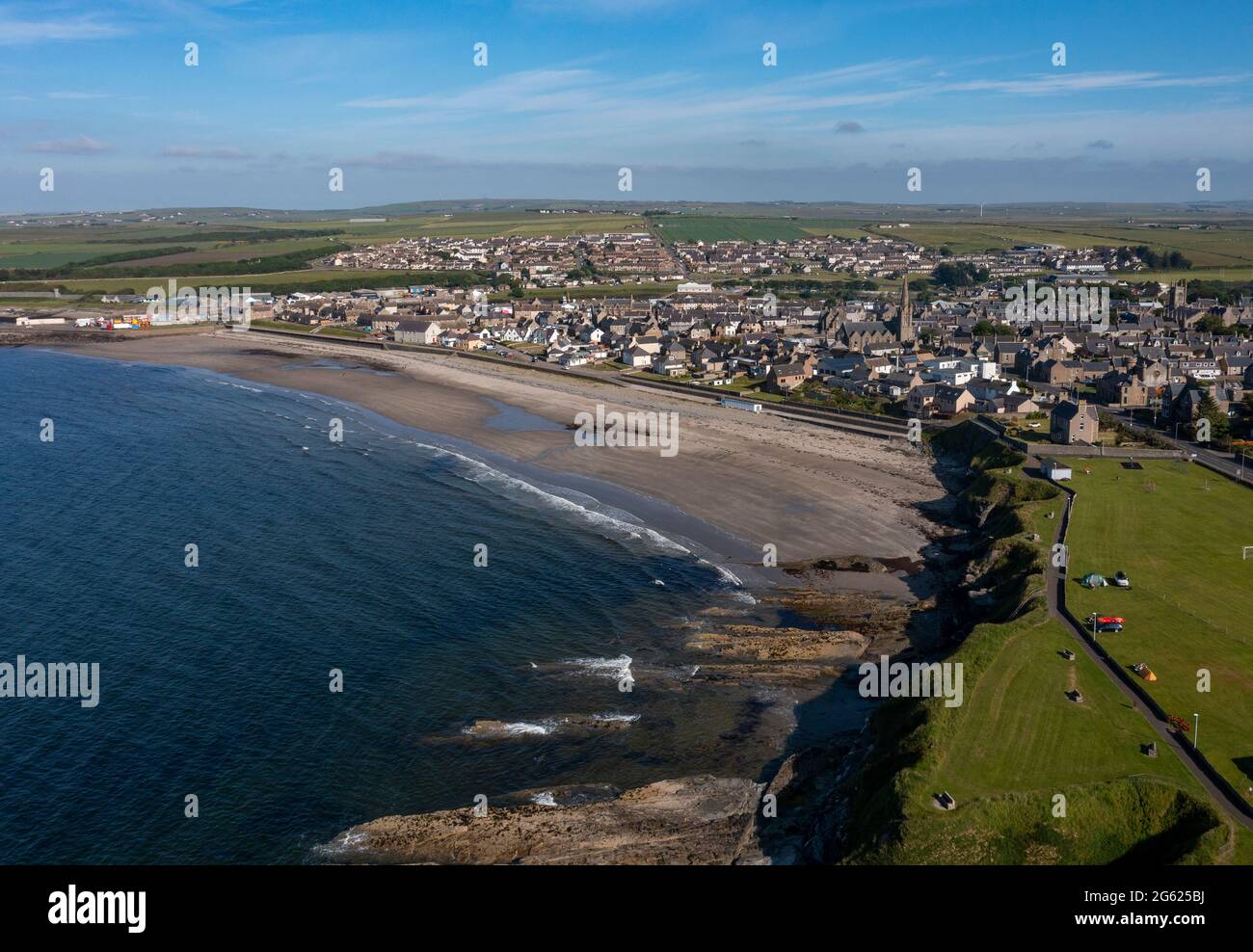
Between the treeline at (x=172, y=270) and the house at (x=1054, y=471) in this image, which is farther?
the treeline at (x=172, y=270)

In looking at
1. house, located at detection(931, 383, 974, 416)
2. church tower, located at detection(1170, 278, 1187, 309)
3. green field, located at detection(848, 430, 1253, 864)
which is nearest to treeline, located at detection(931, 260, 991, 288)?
church tower, located at detection(1170, 278, 1187, 309)

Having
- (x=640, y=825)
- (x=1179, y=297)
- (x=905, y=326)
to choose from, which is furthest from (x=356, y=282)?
(x=640, y=825)

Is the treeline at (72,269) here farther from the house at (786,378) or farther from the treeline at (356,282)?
the house at (786,378)

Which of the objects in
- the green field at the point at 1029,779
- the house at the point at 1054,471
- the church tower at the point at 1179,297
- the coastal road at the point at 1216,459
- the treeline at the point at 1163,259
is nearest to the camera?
the green field at the point at 1029,779

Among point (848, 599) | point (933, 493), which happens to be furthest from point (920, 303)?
point (848, 599)

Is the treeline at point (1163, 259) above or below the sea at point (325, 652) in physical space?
above

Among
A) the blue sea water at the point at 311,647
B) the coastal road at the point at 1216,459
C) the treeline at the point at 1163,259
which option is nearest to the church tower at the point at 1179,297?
the treeline at the point at 1163,259

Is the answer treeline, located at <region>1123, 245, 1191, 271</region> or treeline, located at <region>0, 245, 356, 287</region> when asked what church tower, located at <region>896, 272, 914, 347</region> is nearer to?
treeline, located at <region>1123, 245, 1191, 271</region>

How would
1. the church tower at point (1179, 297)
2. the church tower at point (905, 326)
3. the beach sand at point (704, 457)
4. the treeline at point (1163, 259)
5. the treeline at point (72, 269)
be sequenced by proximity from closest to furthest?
the beach sand at point (704, 457)
the church tower at point (905, 326)
the church tower at point (1179, 297)
the treeline at point (1163, 259)
the treeline at point (72, 269)
